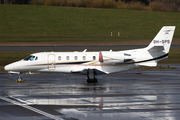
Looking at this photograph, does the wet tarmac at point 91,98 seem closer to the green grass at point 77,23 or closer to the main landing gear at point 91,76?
the main landing gear at point 91,76

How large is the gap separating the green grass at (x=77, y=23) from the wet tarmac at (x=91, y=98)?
4764 cm

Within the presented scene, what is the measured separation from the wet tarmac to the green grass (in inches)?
1876

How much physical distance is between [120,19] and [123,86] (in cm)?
6913

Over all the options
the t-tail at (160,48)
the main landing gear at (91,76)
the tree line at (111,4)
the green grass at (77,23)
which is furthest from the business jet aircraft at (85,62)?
the tree line at (111,4)

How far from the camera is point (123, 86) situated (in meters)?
24.7

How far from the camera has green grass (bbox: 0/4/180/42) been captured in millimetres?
78375

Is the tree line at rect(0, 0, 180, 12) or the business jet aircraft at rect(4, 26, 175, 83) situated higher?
the tree line at rect(0, 0, 180, 12)

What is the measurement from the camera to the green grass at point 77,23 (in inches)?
3086

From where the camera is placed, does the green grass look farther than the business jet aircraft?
Yes

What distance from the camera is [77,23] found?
8806 centimetres

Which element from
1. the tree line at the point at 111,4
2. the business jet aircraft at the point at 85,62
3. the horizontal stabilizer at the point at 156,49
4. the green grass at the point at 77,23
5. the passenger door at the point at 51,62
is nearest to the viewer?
the horizontal stabilizer at the point at 156,49

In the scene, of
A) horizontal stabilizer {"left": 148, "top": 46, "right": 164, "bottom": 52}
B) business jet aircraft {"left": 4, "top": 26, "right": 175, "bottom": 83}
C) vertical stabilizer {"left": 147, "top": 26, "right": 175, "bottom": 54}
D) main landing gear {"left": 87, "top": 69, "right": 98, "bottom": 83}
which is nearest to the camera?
main landing gear {"left": 87, "top": 69, "right": 98, "bottom": 83}

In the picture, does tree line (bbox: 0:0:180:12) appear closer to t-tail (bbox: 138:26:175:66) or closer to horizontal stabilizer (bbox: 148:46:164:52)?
t-tail (bbox: 138:26:175:66)

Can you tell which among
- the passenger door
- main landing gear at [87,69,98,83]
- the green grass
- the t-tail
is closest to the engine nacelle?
main landing gear at [87,69,98,83]
